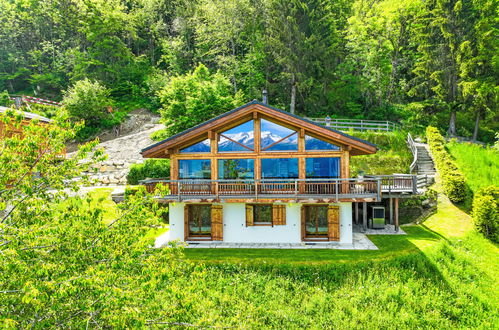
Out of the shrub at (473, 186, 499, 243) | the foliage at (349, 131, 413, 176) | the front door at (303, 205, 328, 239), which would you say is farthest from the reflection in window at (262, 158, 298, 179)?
the shrub at (473, 186, 499, 243)

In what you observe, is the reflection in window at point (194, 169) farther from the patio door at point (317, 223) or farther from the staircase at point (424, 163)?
the staircase at point (424, 163)

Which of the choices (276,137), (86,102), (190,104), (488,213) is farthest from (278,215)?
(86,102)

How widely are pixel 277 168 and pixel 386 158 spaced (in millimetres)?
14235

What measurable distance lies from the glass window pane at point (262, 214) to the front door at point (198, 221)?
2.52 meters

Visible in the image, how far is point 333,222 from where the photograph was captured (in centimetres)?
1340

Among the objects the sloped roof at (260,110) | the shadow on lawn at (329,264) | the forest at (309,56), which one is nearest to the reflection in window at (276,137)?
the sloped roof at (260,110)

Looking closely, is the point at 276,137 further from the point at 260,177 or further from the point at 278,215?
the point at 278,215

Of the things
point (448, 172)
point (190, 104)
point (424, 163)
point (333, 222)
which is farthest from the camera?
point (190, 104)

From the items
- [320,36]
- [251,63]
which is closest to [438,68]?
[320,36]

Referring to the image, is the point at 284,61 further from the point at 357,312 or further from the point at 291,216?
the point at 357,312

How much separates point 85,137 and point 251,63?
858 inches

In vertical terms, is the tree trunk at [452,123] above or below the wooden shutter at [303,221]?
above

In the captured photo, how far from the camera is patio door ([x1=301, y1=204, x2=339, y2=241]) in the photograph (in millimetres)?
13477

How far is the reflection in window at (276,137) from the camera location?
13547mm
